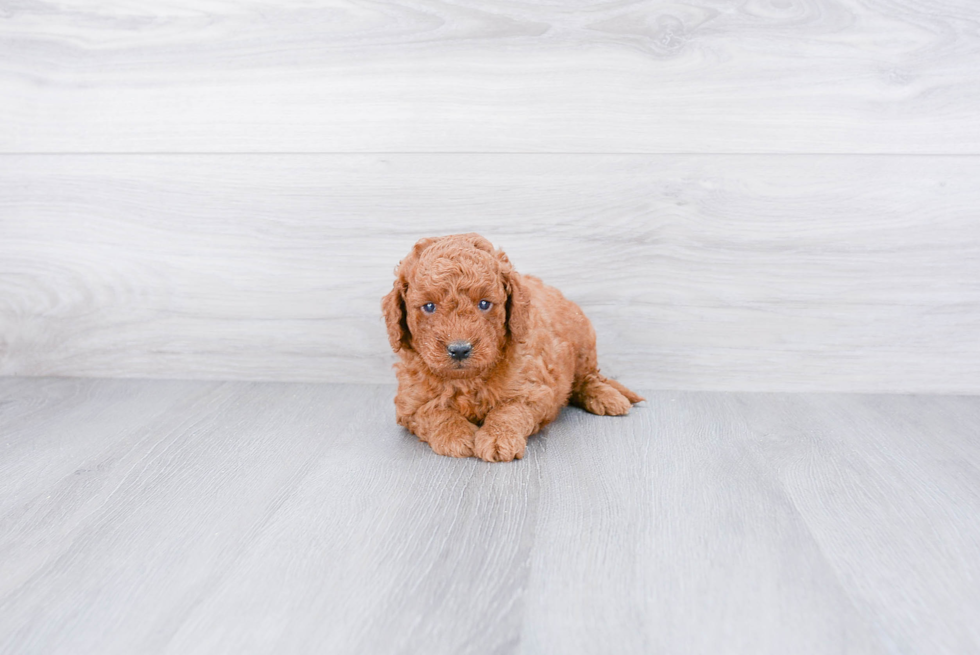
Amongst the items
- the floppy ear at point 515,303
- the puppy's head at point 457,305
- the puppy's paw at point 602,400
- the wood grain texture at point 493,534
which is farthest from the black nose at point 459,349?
the puppy's paw at point 602,400

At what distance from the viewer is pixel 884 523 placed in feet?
4.05

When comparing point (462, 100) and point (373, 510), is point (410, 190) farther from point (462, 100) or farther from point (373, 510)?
point (373, 510)

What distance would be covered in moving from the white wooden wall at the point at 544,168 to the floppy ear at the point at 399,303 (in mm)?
434

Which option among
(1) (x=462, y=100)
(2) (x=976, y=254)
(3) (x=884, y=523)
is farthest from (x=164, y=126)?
(2) (x=976, y=254)

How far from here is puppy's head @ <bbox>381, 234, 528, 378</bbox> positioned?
148 cm

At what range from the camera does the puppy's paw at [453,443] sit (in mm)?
1532

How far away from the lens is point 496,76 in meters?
1.94

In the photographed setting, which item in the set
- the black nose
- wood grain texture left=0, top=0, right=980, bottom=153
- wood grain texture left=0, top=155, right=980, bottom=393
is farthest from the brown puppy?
wood grain texture left=0, top=0, right=980, bottom=153

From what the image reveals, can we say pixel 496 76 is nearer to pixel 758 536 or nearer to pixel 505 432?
pixel 505 432

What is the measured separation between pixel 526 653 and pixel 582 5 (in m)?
1.64

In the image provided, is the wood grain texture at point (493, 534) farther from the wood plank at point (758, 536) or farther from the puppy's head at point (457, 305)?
the puppy's head at point (457, 305)

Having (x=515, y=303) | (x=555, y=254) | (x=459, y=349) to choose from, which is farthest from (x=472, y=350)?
(x=555, y=254)

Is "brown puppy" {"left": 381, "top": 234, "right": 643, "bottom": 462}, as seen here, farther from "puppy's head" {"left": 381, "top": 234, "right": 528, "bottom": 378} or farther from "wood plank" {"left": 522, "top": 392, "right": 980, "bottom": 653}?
"wood plank" {"left": 522, "top": 392, "right": 980, "bottom": 653}

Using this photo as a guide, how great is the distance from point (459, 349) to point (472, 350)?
0.03 m
